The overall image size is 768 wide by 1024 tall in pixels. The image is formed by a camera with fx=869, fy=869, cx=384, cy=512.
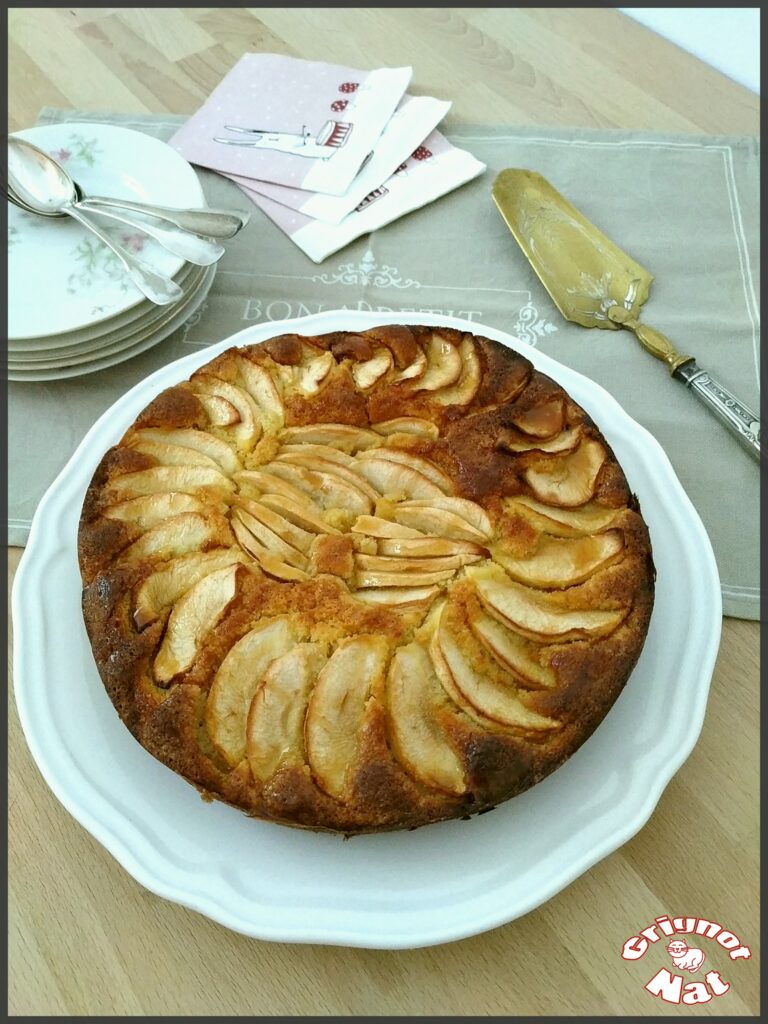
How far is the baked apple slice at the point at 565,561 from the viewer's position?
133 cm

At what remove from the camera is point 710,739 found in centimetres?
140

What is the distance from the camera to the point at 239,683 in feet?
4.04

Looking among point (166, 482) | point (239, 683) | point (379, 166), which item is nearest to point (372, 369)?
point (166, 482)

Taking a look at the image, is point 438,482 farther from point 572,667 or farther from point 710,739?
point 710,739

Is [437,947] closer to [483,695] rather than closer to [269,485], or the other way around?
[483,695]

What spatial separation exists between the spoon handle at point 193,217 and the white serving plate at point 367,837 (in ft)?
2.82

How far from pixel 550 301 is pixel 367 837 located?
4.17 feet

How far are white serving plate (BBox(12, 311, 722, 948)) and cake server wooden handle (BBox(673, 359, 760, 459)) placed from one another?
12.4 inches

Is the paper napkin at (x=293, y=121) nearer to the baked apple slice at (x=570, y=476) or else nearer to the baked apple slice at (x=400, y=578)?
the baked apple slice at (x=570, y=476)

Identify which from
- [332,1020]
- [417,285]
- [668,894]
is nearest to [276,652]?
[332,1020]

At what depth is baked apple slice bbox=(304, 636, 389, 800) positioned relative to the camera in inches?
46.1

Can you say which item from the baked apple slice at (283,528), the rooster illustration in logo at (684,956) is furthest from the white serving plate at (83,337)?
the rooster illustration in logo at (684,956)

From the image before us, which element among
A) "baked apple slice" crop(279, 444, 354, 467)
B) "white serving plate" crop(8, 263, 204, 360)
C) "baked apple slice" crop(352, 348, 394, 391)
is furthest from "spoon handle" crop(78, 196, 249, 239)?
"baked apple slice" crop(279, 444, 354, 467)

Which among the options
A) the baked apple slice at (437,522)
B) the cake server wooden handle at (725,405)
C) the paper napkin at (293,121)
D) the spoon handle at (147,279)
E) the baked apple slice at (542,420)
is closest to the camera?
the baked apple slice at (437,522)
